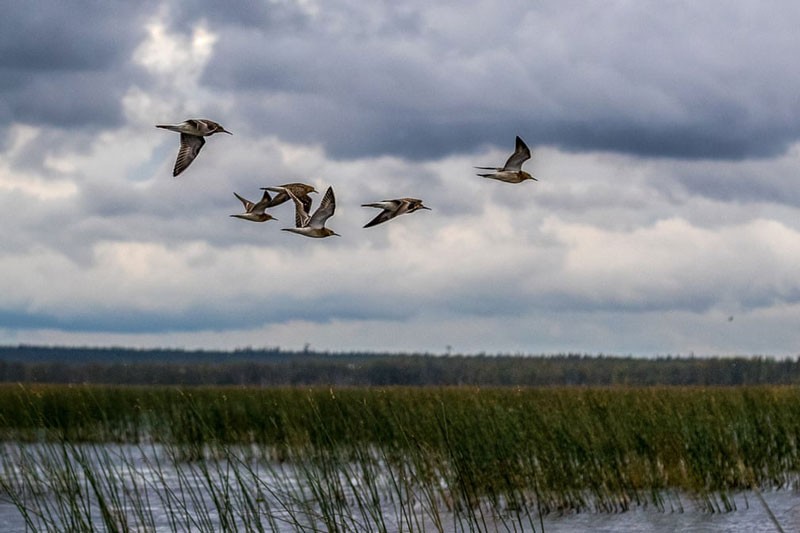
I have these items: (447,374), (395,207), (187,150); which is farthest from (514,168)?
(447,374)

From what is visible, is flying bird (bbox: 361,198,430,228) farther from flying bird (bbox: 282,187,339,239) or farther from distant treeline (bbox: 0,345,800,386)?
distant treeline (bbox: 0,345,800,386)

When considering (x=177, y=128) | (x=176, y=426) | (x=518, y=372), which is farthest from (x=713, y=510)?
(x=518, y=372)

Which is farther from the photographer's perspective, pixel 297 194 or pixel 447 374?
pixel 447 374

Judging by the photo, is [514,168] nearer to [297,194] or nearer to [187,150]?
[297,194]

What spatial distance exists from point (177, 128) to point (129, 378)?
102449 mm

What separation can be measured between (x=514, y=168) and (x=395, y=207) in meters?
2.06

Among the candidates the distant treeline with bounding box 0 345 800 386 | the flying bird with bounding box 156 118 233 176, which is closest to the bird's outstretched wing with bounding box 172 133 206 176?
the flying bird with bounding box 156 118 233 176

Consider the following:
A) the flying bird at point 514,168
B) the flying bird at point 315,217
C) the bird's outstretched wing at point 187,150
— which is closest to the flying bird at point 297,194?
the flying bird at point 315,217

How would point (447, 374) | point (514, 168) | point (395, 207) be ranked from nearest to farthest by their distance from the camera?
1. point (395, 207)
2. point (514, 168)
3. point (447, 374)

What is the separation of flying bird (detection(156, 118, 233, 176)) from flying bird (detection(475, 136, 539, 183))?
7.23 ft

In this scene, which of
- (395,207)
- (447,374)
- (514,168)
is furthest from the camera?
(447,374)

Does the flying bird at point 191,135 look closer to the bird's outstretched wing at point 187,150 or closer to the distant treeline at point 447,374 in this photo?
the bird's outstretched wing at point 187,150

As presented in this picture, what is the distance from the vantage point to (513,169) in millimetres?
9156

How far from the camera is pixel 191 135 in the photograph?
787 centimetres
